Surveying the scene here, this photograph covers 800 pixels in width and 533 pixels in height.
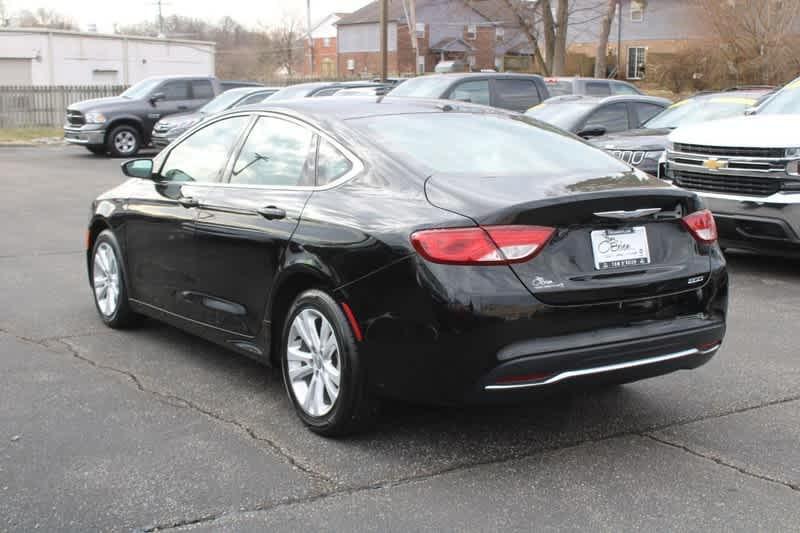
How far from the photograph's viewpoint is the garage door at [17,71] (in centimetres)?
4425

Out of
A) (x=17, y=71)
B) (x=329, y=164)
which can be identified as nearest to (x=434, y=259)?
(x=329, y=164)

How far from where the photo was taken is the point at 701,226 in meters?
4.61

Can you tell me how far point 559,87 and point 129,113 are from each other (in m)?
10.1

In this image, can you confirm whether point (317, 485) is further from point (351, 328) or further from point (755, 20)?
point (755, 20)

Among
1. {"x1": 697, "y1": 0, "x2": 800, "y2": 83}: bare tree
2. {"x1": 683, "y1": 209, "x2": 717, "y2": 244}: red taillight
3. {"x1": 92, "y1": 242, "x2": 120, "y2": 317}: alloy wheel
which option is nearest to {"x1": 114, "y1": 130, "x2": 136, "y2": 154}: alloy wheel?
{"x1": 92, "y1": 242, "x2": 120, "y2": 317}: alloy wheel

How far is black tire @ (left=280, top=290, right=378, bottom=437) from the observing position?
430cm

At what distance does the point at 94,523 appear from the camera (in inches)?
145

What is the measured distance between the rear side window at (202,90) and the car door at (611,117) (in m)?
13.4

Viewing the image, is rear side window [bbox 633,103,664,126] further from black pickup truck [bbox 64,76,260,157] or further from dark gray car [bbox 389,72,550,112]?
black pickup truck [bbox 64,76,260,157]

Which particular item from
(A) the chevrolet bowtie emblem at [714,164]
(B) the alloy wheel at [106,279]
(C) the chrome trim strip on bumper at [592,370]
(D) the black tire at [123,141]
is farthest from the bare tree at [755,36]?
(C) the chrome trim strip on bumper at [592,370]

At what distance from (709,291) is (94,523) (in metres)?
2.87

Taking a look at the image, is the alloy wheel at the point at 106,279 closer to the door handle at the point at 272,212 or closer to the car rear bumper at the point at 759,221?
the door handle at the point at 272,212

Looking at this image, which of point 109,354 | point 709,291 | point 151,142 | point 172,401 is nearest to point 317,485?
point 172,401

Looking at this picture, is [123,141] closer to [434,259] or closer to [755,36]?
[434,259]
